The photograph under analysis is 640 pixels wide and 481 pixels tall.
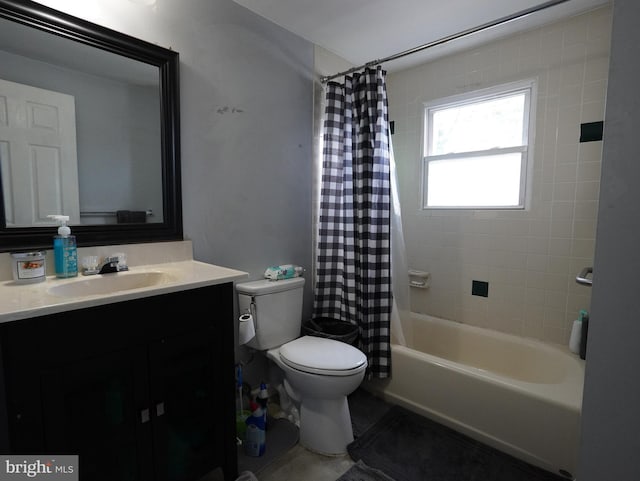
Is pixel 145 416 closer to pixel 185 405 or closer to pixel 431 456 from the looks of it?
pixel 185 405

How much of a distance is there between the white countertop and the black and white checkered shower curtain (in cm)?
96

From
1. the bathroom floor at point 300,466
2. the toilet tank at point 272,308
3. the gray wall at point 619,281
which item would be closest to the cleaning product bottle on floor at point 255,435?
the bathroom floor at point 300,466

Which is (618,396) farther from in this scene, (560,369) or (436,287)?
(436,287)

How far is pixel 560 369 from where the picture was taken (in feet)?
6.17

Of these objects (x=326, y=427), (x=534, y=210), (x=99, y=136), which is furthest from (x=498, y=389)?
(x=99, y=136)

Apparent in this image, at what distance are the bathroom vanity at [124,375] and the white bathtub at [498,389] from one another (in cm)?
109

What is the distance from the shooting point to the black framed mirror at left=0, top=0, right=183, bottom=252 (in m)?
1.21

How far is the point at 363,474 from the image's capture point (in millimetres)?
1513

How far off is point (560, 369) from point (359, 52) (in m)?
2.39

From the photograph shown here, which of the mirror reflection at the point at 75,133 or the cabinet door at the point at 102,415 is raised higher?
the mirror reflection at the point at 75,133

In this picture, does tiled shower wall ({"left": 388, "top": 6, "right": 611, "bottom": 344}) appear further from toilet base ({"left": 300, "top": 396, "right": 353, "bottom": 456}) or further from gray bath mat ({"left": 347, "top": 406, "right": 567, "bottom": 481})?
toilet base ({"left": 300, "top": 396, "right": 353, "bottom": 456})

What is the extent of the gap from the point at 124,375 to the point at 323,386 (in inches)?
34.2

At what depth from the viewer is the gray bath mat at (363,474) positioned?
4.87ft

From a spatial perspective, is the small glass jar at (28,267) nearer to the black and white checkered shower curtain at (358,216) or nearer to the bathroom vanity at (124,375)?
the bathroom vanity at (124,375)
